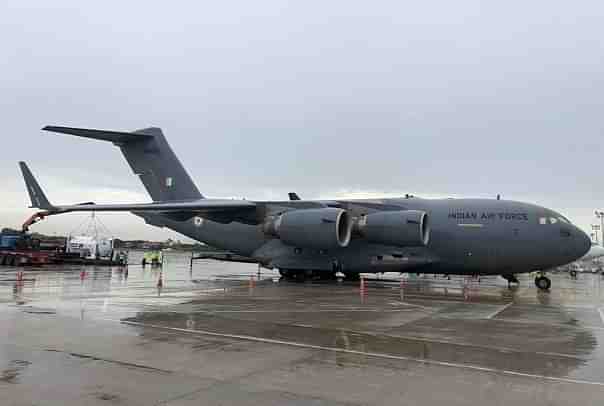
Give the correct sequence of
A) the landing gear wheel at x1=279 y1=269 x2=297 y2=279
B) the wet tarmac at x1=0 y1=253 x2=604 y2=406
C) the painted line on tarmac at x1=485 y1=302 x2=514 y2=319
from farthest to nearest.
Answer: the landing gear wheel at x1=279 y1=269 x2=297 y2=279
the painted line on tarmac at x1=485 y1=302 x2=514 y2=319
the wet tarmac at x1=0 y1=253 x2=604 y2=406

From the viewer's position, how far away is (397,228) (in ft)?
56.2

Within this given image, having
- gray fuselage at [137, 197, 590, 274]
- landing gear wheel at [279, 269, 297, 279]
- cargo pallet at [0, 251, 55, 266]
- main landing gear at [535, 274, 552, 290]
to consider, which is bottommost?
cargo pallet at [0, 251, 55, 266]

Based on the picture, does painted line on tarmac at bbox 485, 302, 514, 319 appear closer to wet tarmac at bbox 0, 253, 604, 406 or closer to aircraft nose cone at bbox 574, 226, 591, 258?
wet tarmac at bbox 0, 253, 604, 406

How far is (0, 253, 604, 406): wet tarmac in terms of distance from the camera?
4605 mm

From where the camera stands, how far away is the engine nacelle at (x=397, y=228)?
16.9m

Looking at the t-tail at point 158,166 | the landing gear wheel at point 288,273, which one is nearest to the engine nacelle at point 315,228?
the landing gear wheel at point 288,273

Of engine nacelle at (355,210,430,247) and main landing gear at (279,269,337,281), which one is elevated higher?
engine nacelle at (355,210,430,247)

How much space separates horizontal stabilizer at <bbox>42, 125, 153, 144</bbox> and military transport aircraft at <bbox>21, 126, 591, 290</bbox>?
47mm

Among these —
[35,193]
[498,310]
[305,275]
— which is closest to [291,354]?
[498,310]

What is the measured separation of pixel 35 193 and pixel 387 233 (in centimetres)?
1355

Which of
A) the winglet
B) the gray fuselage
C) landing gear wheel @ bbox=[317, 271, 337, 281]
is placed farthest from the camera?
landing gear wheel @ bbox=[317, 271, 337, 281]

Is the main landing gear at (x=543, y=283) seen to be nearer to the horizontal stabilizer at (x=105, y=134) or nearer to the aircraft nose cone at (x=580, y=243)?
the aircraft nose cone at (x=580, y=243)

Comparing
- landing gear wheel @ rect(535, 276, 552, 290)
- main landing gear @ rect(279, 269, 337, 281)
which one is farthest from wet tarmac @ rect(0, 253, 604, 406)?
main landing gear @ rect(279, 269, 337, 281)

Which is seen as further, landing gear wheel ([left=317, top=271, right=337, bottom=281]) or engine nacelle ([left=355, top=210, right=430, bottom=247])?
landing gear wheel ([left=317, top=271, right=337, bottom=281])
